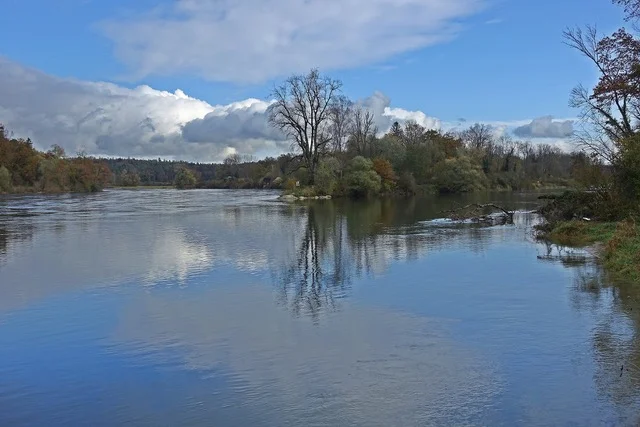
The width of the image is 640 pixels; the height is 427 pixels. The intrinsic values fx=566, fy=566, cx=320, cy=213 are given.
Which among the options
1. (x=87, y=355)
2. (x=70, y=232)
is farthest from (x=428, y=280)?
(x=70, y=232)

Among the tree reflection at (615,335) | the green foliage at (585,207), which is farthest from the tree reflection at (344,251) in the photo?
the tree reflection at (615,335)

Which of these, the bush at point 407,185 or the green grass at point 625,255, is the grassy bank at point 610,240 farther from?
the bush at point 407,185

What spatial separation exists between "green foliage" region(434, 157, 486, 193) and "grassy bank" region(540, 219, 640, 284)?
4760 centimetres

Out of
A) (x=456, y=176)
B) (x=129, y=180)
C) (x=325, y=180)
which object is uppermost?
(x=129, y=180)

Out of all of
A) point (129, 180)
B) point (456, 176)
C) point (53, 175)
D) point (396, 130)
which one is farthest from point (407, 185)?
point (129, 180)

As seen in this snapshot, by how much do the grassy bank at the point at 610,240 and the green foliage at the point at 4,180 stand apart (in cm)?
7391

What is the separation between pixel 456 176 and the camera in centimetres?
6900

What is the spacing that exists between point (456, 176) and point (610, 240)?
179 feet

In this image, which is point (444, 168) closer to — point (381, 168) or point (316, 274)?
point (381, 168)

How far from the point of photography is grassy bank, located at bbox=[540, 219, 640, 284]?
42.0ft

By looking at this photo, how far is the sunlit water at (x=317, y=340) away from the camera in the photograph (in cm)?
612

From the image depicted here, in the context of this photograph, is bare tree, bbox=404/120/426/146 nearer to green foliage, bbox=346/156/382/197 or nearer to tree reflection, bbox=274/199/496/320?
green foliage, bbox=346/156/382/197

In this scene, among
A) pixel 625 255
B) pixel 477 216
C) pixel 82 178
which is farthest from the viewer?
pixel 82 178

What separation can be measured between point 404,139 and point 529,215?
50.2 metres
